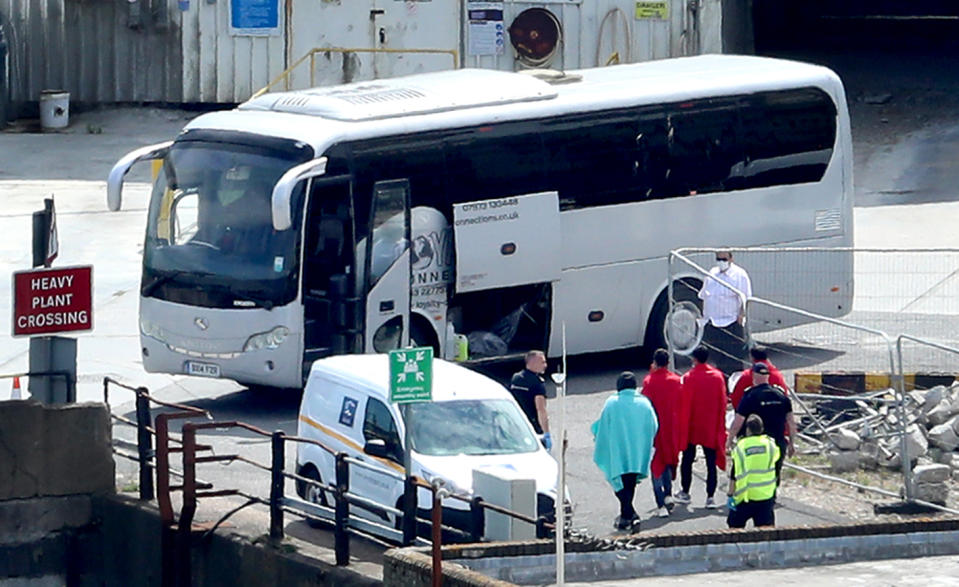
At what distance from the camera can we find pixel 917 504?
1602 centimetres

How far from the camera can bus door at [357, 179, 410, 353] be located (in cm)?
1905

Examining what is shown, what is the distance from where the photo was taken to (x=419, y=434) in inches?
579

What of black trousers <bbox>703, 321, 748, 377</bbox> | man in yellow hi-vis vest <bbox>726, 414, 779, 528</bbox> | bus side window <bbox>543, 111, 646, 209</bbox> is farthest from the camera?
bus side window <bbox>543, 111, 646, 209</bbox>

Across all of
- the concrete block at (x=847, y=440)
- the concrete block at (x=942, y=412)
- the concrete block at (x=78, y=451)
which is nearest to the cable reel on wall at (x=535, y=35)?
the concrete block at (x=847, y=440)

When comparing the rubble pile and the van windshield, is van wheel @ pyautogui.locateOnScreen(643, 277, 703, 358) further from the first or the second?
the van windshield

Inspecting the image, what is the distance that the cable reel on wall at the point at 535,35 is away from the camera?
3403cm

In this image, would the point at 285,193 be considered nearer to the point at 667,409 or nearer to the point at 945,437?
the point at 667,409

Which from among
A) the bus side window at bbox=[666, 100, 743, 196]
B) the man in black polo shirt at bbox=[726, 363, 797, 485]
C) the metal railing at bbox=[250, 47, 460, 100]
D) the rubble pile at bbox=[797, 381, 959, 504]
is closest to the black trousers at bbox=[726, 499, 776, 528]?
the man in black polo shirt at bbox=[726, 363, 797, 485]

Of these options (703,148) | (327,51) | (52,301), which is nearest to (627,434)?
(52,301)

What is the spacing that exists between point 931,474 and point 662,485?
2.35 metres

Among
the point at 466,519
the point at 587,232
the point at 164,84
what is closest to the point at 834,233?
the point at 587,232

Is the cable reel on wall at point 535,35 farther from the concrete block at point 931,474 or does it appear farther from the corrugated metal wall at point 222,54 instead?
the concrete block at point 931,474

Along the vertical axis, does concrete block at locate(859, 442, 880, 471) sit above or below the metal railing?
below

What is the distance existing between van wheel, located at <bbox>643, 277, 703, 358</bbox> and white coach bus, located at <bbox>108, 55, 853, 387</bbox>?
0.16 feet
